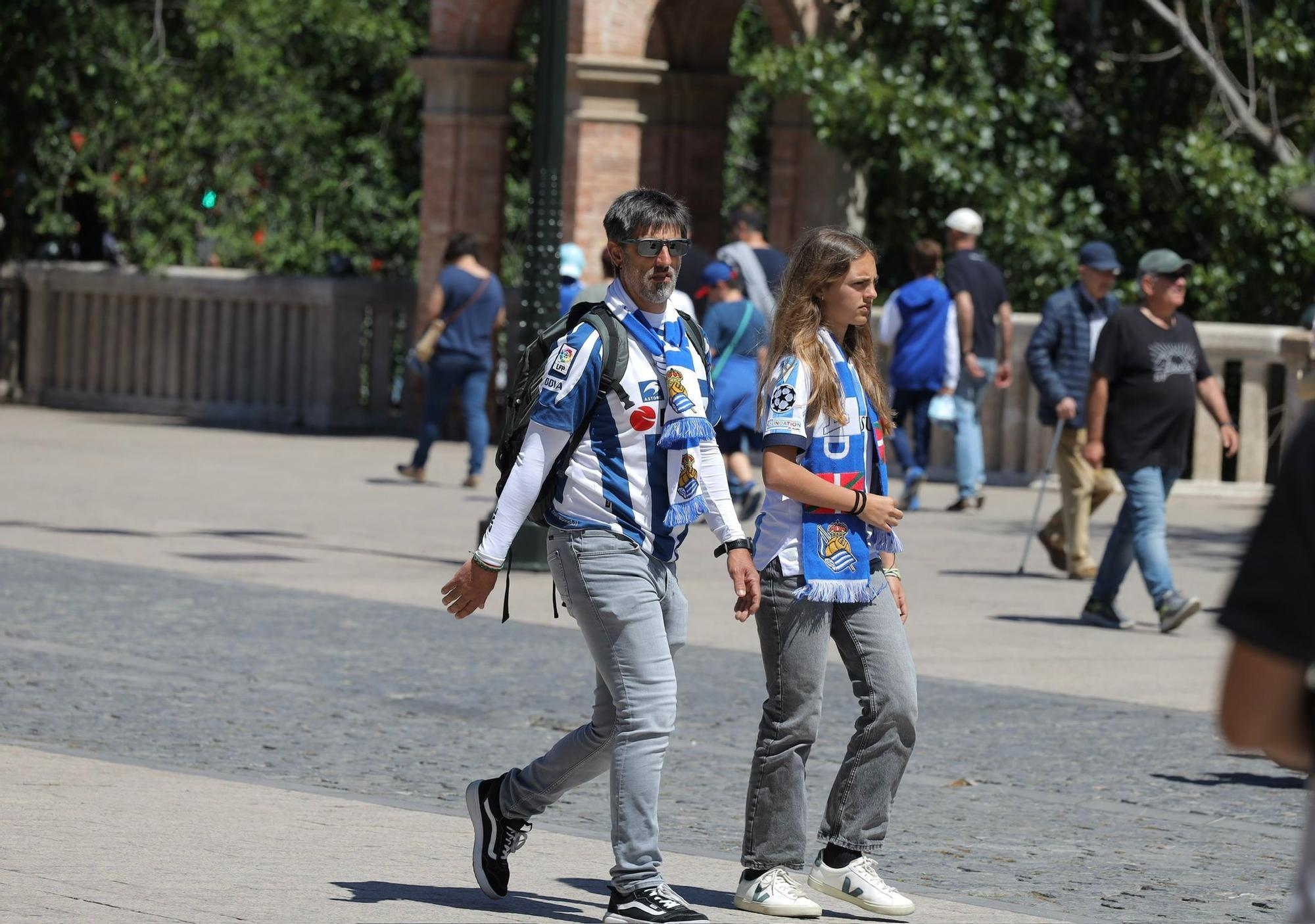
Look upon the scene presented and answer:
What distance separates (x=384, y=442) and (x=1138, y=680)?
12.3m

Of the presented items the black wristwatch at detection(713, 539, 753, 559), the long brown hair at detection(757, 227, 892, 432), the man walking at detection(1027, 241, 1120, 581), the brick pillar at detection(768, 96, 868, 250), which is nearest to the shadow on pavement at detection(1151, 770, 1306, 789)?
the long brown hair at detection(757, 227, 892, 432)

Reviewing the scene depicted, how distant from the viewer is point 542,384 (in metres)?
5.45

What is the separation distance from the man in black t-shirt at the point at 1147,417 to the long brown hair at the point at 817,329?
5.11m

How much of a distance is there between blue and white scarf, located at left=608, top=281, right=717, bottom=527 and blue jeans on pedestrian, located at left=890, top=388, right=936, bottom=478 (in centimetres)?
1007

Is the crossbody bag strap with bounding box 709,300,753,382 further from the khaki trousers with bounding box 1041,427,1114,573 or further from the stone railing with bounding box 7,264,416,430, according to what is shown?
the stone railing with bounding box 7,264,416,430

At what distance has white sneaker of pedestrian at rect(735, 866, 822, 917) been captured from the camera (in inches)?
214

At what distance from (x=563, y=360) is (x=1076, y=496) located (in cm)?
731

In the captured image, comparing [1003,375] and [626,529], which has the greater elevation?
[626,529]

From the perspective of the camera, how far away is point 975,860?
6238mm

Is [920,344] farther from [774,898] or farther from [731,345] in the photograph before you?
[774,898]

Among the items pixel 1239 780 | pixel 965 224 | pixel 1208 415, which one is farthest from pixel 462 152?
pixel 1239 780

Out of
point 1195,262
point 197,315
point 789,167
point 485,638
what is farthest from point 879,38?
point 485,638

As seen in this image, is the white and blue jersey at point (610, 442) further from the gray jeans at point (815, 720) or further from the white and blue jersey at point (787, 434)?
the gray jeans at point (815, 720)

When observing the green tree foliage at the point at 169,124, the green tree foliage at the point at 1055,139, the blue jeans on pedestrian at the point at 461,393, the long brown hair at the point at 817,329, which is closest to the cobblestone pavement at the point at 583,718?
the long brown hair at the point at 817,329
